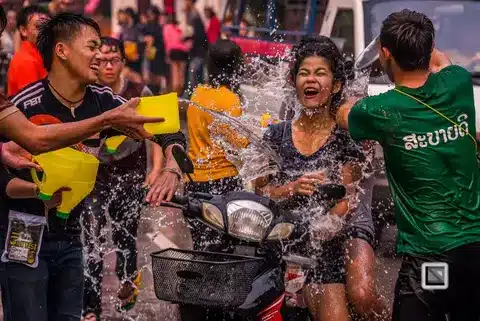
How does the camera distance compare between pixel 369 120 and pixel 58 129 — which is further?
pixel 369 120

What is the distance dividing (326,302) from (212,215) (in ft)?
2.95

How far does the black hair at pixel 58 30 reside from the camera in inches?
247

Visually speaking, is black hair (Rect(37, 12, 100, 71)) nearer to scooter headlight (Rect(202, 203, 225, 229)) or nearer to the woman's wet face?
the woman's wet face

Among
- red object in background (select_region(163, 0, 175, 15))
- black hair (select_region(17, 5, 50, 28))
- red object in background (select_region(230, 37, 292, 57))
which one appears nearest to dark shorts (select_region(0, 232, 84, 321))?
black hair (select_region(17, 5, 50, 28))

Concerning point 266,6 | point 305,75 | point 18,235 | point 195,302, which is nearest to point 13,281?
point 18,235

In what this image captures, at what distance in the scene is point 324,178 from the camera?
6.07 meters

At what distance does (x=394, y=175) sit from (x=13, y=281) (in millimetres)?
1884

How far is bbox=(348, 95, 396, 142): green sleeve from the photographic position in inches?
209

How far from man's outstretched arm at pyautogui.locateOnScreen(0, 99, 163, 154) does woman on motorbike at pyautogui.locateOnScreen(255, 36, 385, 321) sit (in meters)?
1.26

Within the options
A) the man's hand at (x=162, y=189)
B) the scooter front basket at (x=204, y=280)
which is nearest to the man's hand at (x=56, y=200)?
the man's hand at (x=162, y=189)

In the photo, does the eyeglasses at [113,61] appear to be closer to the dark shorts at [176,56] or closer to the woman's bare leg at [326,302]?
the woman's bare leg at [326,302]

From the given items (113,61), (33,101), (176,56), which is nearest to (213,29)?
(176,56)

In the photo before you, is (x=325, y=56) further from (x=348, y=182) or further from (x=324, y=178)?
(x=324, y=178)

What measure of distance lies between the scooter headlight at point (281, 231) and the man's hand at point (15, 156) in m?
1.12
